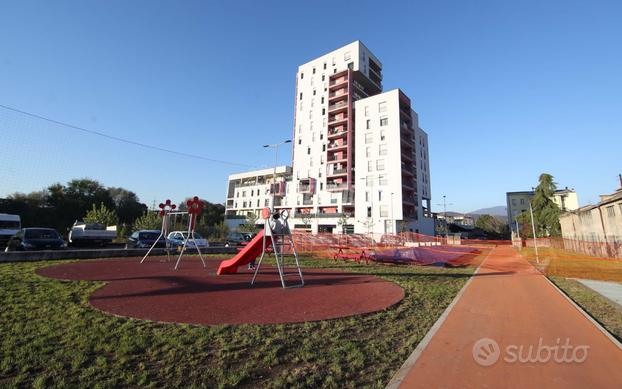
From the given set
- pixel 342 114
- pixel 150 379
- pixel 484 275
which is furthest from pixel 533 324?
pixel 342 114

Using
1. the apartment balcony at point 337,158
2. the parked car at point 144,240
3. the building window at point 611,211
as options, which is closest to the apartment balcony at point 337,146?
the apartment balcony at point 337,158

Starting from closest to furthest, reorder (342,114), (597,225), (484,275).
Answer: (484,275), (597,225), (342,114)

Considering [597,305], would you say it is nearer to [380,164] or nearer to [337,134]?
[380,164]

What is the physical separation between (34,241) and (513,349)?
79.5 ft

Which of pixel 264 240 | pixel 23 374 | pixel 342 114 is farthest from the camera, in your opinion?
pixel 342 114

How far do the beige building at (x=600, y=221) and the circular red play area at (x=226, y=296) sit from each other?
18.7m

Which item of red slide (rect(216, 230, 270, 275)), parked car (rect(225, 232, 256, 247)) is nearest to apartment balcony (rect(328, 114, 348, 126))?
parked car (rect(225, 232, 256, 247))

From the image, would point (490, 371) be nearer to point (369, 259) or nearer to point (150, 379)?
point (150, 379)

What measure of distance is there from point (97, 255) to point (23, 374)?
17.2 meters

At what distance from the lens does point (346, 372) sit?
4184 millimetres

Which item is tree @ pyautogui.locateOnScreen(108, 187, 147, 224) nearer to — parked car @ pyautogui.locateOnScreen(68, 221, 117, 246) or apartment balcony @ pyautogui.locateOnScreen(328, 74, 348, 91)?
parked car @ pyautogui.locateOnScreen(68, 221, 117, 246)

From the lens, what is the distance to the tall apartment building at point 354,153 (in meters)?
54.6

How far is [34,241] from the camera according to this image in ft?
61.8

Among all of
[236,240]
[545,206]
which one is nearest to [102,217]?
[236,240]
